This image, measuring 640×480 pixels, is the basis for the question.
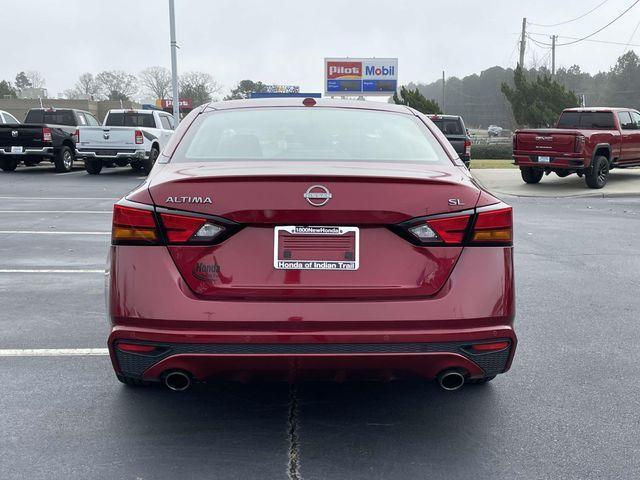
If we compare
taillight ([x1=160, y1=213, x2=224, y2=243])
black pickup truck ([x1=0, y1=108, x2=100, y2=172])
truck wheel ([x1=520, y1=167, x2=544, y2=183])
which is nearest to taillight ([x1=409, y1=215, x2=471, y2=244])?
taillight ([x1=160, y1=213, x2=224, y2=243])

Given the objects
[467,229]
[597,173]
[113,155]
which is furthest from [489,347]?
[113,155]

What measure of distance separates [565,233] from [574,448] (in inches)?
300

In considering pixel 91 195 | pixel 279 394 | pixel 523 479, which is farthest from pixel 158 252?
pixel 91 195

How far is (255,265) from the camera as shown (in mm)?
2996

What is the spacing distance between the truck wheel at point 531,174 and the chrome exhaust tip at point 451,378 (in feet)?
54.6

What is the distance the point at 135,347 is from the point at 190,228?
57cm

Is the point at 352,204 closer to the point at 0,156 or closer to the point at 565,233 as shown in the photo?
the point at 565,233

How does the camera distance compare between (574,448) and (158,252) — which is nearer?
(158,252)

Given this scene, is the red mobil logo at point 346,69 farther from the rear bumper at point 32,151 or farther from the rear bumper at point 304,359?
the rear bumper at point 304,359

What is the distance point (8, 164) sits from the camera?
22.7m

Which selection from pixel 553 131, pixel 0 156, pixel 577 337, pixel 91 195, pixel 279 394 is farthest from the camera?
pixel 0 156

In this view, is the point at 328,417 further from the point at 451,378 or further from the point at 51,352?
the point at 51,352

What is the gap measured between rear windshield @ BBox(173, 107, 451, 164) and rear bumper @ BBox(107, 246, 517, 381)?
2.67ft

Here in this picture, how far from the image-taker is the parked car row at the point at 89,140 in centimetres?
2039
